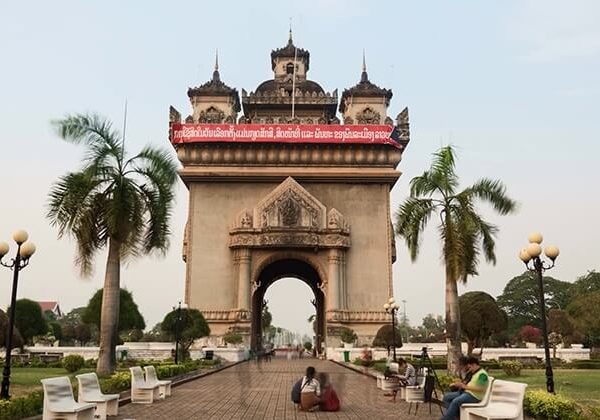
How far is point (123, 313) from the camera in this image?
4259 centimetres

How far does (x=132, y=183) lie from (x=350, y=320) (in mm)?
23732

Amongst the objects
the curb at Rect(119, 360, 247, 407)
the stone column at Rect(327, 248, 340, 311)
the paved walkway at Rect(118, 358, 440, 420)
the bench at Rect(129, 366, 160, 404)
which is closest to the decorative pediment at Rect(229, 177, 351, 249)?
the stone column at Rect(327, 248, 340, 311)

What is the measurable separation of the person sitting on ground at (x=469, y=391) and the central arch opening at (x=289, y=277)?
33.8 m

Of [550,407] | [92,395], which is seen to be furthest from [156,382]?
[550,407]

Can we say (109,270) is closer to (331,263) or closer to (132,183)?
(132,183)

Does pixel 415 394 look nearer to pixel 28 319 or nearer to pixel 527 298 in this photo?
pixel 28 319

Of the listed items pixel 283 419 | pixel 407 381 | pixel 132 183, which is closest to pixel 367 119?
pixel 132 183

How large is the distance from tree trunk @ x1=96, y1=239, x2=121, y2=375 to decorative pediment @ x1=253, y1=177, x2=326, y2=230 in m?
21.9

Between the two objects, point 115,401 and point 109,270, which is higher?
point 109,270

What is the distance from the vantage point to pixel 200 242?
41219 millimetres

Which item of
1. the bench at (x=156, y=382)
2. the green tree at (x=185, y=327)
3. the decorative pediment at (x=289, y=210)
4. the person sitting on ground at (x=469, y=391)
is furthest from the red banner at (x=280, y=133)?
the person sitting on ground at (x=469, y=391)

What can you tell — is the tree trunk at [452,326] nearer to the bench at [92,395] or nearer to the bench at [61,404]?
the bench at [92,395]

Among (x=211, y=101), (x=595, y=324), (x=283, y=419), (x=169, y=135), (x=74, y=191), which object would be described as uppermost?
(x=211, y=101)

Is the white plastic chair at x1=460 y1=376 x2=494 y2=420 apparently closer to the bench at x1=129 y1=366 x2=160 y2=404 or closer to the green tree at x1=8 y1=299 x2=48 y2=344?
A: the bench at x1=129 y1=366 x2=160 y2=404
